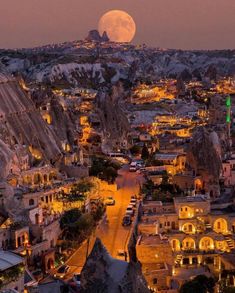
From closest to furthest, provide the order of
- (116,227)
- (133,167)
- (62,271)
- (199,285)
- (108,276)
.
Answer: (108,276) < (199,285) < (62,271) < (116,227) < (133,167)

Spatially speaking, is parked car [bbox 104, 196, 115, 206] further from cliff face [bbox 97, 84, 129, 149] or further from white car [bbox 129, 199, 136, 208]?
cliff face [bbox 97, 84, 129, 149]

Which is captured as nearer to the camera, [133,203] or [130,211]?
[130,211]

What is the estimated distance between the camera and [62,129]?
31.4 metres

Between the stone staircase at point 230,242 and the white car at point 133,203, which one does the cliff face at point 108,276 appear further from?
the white car at point 133,203

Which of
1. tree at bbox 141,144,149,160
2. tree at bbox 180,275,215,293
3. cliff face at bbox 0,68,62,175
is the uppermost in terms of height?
cliff face at bbox 0,68,62,175

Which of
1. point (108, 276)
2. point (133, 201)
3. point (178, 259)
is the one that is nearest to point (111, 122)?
point (133, 201)

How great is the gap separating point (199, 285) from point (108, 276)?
6278 mm

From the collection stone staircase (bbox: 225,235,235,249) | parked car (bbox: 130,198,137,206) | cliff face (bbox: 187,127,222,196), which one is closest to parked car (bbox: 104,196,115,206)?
parked car (bbox: 130,198,137,206)

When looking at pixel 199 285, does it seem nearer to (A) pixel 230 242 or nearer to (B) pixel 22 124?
(A) pixel 230 242

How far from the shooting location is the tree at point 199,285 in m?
17.2

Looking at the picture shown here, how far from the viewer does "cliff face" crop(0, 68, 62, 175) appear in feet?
85.0

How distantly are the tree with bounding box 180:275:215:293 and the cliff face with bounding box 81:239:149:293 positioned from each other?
5568 mm

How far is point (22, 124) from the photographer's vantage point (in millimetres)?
27141

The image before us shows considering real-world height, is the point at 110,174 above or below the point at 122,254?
above
